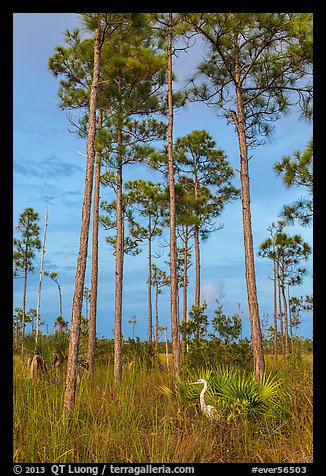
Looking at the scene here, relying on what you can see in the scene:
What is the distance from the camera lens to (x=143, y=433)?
603cm

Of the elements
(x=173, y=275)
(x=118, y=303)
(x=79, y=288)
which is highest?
(x=173, y=275)

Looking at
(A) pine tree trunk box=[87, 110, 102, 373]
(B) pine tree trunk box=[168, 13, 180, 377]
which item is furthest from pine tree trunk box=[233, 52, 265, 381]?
(A) pine tree trunk box=[87, 110, 102, 373]

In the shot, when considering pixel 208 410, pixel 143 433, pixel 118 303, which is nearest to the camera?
pixel 143 433

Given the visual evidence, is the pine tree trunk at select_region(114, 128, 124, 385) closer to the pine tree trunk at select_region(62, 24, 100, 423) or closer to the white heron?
the white heron

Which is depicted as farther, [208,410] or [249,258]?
[249,258]

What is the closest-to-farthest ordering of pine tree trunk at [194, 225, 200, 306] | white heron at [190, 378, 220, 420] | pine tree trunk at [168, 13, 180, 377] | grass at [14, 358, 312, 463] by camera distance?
grass at [14, 358, 312, 463] < white heron at [190, 378, 220, 420] < pine tree trunk at [168, 13, 180, 377] < pine tree trunk at [194, 225, 200, 306]

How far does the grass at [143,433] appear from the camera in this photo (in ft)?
17.3

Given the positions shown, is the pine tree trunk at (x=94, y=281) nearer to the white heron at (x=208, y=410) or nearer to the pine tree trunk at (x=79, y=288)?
the pine tree trunk at (x=79, y=288)

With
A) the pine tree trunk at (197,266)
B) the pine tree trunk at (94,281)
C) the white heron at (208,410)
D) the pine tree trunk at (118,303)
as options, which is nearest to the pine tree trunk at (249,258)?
the white heron at (208,410)

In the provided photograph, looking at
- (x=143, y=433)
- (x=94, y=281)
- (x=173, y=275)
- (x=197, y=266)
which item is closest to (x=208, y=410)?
(x=143, y=433)

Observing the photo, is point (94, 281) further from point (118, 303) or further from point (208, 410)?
point (208, 410)

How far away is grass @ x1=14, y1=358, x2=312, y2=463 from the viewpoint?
207 inches
